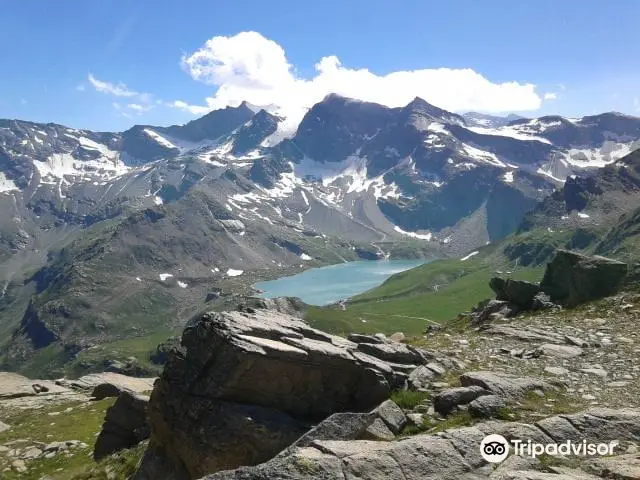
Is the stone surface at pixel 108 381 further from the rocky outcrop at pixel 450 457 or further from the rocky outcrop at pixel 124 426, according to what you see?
the rocky outcrop at pixel 450 457

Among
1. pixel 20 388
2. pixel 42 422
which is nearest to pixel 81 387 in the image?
pixel 20 388

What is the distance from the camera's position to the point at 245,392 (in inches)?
679

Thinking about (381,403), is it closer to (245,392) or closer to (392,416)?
(392,416)

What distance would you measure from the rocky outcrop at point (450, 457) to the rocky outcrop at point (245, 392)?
4285 mm

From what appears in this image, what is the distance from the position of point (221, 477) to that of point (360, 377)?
7421mm

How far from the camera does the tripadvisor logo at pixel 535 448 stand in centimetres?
1176

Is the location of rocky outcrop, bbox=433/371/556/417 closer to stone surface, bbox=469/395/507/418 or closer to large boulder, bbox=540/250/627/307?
stone surface, bbox=469/395/507/418

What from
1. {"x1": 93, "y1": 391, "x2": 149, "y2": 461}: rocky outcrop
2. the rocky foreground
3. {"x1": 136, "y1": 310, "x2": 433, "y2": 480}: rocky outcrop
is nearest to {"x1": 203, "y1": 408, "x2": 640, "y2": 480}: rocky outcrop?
the rocky foreground

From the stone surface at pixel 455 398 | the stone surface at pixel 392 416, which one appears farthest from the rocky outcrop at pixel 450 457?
the stone surface at pixel 455 398

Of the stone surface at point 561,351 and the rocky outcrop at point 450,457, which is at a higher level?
the rocky outcrop at point 450,457

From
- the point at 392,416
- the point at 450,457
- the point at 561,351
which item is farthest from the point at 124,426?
the point at 561,351

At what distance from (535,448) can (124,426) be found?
23171 millimetres

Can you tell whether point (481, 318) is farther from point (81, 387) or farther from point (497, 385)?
point (81, 387)

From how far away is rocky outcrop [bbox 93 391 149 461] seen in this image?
2673 cm
